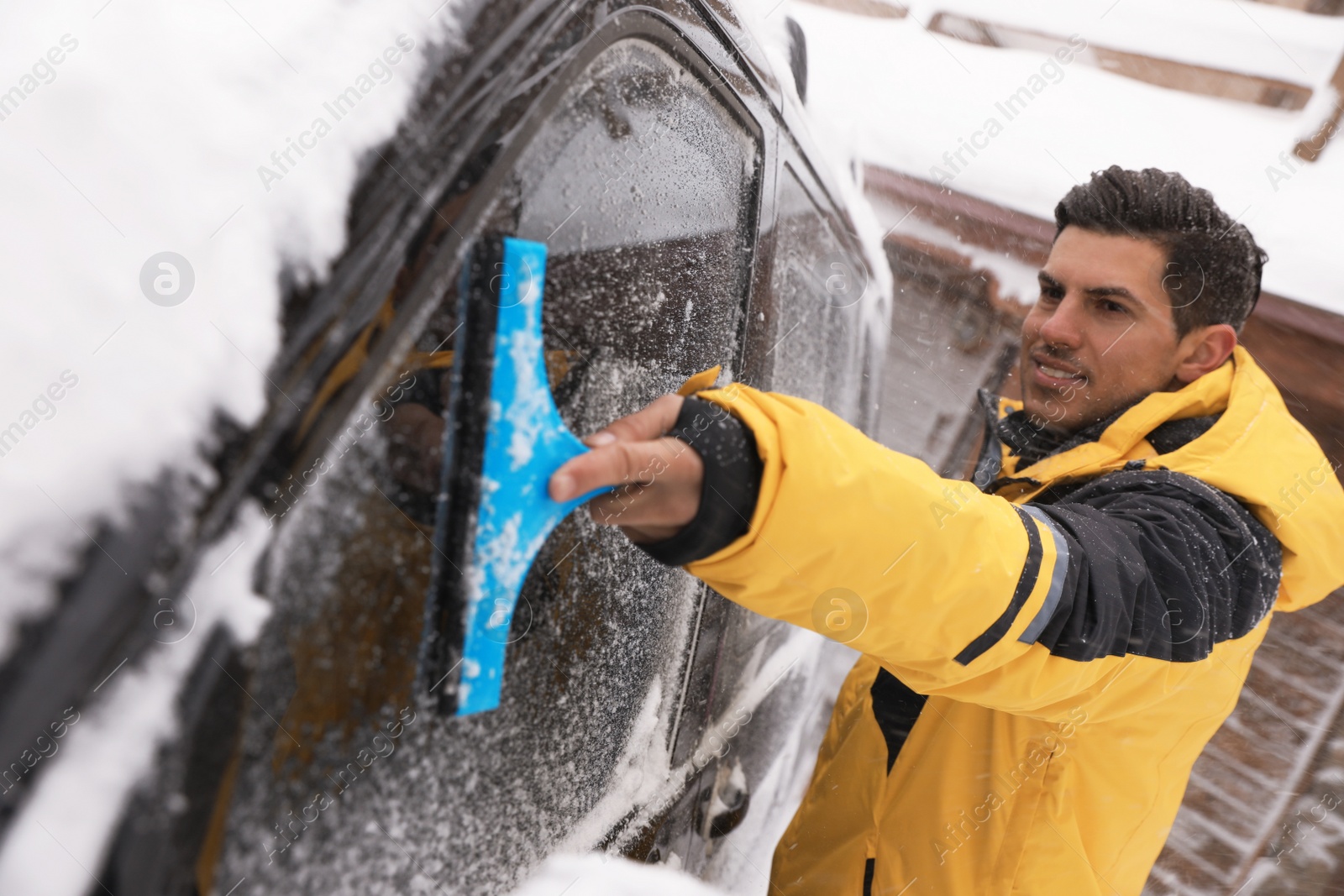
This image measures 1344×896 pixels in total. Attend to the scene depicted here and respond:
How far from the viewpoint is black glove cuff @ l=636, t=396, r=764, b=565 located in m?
0.79

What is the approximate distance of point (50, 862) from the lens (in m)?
0.55

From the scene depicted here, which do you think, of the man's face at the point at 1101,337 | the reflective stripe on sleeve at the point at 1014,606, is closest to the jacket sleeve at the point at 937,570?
the reflective stripe on sleeve at the point at 1014,606

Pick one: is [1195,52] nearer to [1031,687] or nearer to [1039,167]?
[1039,167]

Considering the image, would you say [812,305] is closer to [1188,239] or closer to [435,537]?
[1188,239]

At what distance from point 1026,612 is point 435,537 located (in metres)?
0.72

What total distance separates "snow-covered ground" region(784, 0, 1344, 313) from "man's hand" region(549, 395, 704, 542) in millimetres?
3436

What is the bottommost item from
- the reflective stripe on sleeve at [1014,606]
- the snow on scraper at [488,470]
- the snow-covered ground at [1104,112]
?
the snow-covered ground at [1104,112]

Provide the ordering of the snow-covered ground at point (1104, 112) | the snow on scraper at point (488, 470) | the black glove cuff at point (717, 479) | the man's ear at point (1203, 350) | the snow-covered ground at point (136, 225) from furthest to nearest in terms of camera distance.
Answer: the snow-covered ground at point (1104, 112) < the man's ear at point (1203, 350) < the black glove cuff at point (717, 479) < the snow on scraper at point (488, 470) < the snow-covered ground at point (136, 225)

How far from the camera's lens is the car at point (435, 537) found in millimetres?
613

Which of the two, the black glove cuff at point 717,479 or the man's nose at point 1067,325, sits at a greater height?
the black glove cuff at point 717,479

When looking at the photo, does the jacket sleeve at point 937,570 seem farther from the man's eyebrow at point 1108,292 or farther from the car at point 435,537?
the man's eyebrow at point 1108,292

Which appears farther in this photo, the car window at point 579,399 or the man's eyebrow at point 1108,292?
the man's eyebrow at point 1108,292

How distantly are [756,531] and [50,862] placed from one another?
0.67 m

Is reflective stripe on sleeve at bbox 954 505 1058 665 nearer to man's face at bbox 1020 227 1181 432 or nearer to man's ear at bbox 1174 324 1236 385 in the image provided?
man's face at bbox 1020 227 1181 432
